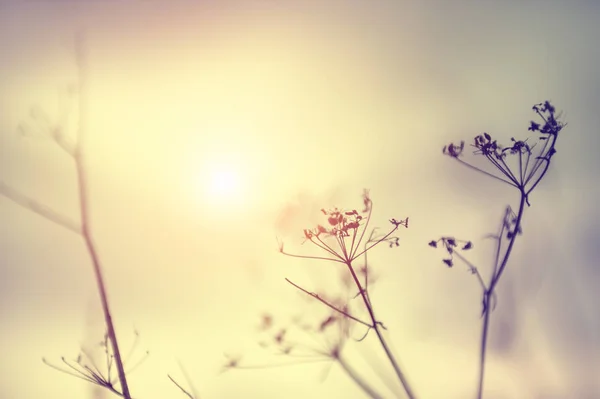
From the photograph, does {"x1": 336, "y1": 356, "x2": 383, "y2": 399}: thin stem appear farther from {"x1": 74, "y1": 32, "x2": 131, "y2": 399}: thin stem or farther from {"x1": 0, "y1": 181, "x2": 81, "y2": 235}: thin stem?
{"x1": 0, "y1": 181, "x2": 81, "y2": 235}: thin stem

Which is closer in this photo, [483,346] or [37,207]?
[483,346]

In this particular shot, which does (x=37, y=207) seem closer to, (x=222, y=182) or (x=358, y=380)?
(x=222, y=182)

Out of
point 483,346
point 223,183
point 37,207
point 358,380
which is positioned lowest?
point 358,380

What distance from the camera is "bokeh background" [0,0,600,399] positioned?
117 inches

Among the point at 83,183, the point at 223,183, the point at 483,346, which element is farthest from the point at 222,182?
the point at 483,346

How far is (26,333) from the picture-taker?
2992mm

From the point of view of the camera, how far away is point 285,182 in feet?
10.4

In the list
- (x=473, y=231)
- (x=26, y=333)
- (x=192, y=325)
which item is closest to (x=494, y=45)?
(x=473, y=231)

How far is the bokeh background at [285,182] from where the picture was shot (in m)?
2.98

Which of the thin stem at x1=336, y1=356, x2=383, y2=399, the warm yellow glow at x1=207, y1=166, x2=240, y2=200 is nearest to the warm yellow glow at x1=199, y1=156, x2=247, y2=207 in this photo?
the warm yellow glow at x1=207, y1=166, x2=240, y2=200

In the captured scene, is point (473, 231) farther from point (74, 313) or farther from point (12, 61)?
point (12, 61)

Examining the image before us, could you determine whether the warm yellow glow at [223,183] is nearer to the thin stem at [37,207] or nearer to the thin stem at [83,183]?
the thin stem at [83,183]

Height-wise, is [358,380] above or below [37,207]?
below

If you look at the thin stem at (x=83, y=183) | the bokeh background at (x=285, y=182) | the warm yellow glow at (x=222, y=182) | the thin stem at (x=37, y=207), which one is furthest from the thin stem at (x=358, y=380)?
the thin stem at (x=37, y=207)
